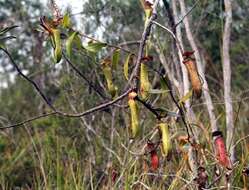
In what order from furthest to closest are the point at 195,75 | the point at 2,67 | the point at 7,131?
the point at 2,67 < the point at 7,131 < the point at 195,75

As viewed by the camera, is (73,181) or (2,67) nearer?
(73,181)

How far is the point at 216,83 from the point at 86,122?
1.55m

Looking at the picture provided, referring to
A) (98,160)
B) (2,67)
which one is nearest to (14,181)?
(98,160)

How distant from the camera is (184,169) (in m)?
2.64

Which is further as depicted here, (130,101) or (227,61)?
(227,61)

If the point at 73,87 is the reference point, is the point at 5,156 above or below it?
below

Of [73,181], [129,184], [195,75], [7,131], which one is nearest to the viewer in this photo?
[195,75]

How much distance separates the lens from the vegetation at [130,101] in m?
1.76

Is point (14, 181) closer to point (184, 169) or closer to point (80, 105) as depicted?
point (80, 105)

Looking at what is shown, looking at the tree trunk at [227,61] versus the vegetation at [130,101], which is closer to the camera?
the vegetation at [130,101]

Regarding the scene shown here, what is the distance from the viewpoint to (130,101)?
1520mm

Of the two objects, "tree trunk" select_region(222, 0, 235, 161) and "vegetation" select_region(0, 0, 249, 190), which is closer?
"vegetation" select_region(0, 0, 249, 190)

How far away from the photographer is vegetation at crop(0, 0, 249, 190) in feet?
5.78

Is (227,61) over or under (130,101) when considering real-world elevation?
over
